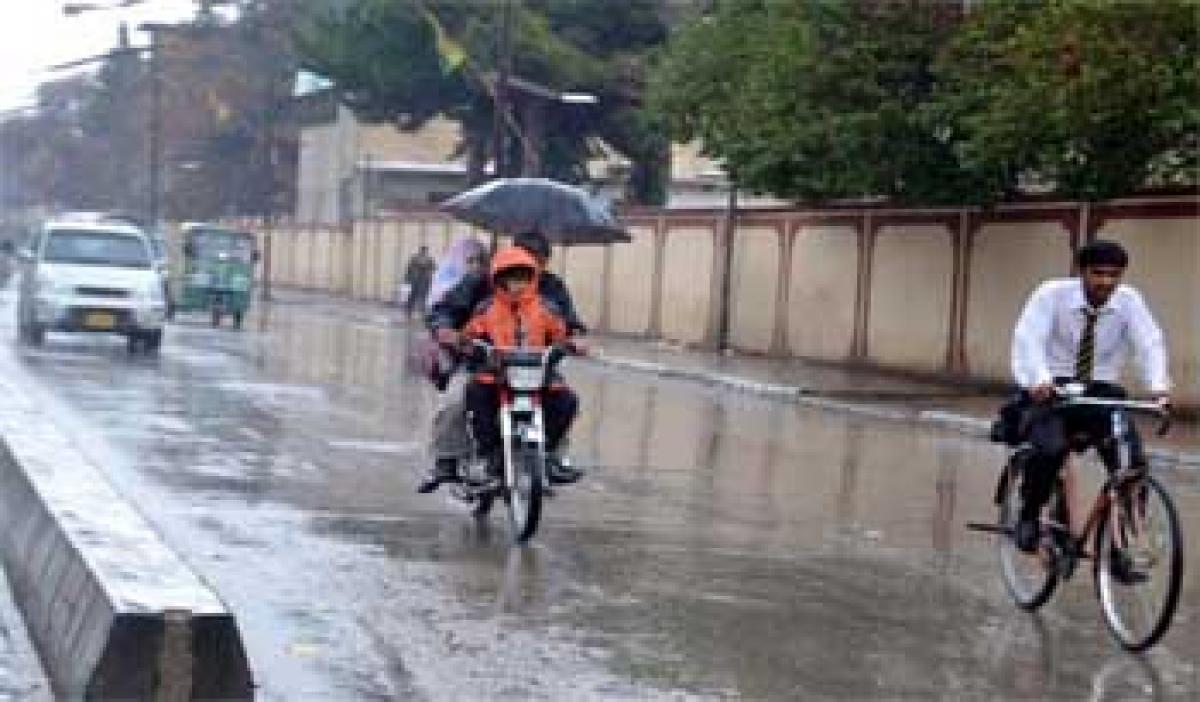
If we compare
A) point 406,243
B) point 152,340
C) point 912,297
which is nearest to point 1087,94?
point 912,297

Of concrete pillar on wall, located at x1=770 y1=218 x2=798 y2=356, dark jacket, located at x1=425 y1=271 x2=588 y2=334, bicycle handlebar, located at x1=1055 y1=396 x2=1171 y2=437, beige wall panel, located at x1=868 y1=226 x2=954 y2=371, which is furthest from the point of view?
concrete pillar on wall, located at x1=770 y1=218 x2=798 y2=356

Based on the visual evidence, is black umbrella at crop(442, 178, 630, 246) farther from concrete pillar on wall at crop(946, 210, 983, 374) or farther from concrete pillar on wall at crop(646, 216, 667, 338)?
concrete pillar on wall at crop(646, 216, 667, 338)

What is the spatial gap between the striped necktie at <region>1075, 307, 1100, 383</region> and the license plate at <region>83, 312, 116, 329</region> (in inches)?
846

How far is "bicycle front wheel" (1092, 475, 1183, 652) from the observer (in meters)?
9.95

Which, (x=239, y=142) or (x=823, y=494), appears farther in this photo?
(x=239, y=142)

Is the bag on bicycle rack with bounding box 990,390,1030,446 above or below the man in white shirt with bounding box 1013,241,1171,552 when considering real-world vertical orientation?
below

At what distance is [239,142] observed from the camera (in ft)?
332

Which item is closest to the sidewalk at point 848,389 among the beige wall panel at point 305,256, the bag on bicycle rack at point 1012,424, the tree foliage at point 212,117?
the bag on bicycle rack at point 1012,424

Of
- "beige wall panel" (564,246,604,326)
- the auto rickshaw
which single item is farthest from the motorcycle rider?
"beige wall panel" (564,246,604,326)

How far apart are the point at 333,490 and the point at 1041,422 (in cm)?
541

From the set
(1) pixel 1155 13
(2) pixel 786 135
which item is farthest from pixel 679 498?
(2) pixel 786 135

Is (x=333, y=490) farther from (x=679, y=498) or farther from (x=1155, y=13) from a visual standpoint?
(x=1155, y=13)

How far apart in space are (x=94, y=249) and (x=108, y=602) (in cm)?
2494

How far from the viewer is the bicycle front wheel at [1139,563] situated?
9.95m
